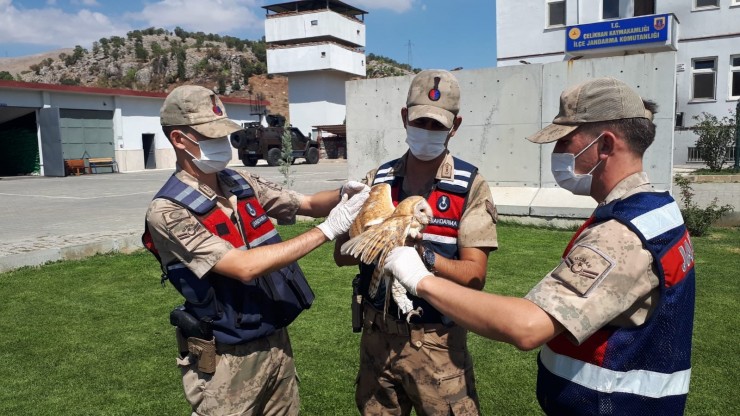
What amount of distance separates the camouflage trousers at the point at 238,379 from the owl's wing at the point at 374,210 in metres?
0.72

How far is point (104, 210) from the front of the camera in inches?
487

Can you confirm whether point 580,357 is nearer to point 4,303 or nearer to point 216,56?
point 4,303

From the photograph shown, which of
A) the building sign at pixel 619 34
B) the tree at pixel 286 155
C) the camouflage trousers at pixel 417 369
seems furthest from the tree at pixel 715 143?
the camouflage trousers at pixel 417 369

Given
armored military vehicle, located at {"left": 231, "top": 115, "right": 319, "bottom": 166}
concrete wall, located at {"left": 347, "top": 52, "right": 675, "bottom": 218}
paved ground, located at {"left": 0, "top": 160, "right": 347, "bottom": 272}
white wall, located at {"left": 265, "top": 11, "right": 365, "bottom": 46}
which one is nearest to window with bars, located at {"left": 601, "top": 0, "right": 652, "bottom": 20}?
paved ground, located at {"left": 0, "top": 160, "right": 347, "bottom": 272}

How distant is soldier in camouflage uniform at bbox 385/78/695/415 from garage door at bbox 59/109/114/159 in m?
28.6

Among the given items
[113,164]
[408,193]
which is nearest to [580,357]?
[408,193]

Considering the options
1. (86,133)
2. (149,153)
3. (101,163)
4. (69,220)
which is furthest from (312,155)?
(69,220)

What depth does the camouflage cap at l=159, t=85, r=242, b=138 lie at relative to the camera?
234cm

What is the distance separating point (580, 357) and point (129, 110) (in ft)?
103

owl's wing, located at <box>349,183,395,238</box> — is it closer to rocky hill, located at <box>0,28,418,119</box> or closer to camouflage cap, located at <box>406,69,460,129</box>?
camouflage cap, located at <box>406,69,460,129</box>

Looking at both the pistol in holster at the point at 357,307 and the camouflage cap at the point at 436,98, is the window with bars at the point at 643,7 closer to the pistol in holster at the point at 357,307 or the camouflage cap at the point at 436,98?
the camouflage cap at the point at 436,98

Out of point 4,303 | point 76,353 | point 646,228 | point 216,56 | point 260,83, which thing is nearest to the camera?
point 646,228

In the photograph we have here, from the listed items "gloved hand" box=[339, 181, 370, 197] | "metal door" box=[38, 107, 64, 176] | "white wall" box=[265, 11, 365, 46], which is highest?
"white wall" box=[265, 11, 365, 46]

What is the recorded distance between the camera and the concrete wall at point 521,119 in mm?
9219
